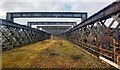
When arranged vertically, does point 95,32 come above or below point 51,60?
above

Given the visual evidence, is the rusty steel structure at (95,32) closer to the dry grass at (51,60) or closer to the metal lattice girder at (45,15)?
the metal lattice girder at (45,15)

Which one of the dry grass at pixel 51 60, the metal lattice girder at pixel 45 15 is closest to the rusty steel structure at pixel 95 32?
the metal lattice girder at pixel 45 15

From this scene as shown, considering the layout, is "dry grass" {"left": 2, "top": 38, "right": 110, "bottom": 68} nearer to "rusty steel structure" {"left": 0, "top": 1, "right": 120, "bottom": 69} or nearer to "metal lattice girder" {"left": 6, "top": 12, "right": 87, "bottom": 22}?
"rusty steel structure" {"left": 0, "top": 1, "right": 120, "bottom": 69}

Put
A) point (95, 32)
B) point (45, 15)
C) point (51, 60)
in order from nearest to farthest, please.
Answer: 1. point (51, 60)
2. point (95, 32)
3. point (45, 15)

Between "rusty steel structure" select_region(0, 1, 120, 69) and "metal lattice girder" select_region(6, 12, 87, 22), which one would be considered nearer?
"rusty steel structure" select_region(0, 1, 120, 69)

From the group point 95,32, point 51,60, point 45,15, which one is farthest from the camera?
point 45,15

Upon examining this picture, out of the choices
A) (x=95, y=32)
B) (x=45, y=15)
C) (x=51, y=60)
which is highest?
(x=45, y=15)

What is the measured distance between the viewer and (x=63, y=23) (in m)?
40.5

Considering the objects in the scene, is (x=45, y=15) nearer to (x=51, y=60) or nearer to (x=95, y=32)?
(x=95, y=32)

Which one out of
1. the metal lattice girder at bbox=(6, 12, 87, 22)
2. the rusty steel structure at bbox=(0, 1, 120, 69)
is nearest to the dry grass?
the rusty steel structure at bbox=(0, 1, 120, 69)

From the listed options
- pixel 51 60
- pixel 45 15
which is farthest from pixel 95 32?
pixel 45 15

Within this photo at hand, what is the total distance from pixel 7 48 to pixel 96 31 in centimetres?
763

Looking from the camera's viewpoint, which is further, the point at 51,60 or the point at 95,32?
the point at 95,32

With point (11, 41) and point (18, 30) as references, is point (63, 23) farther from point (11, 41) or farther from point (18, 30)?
point (11, 41)
